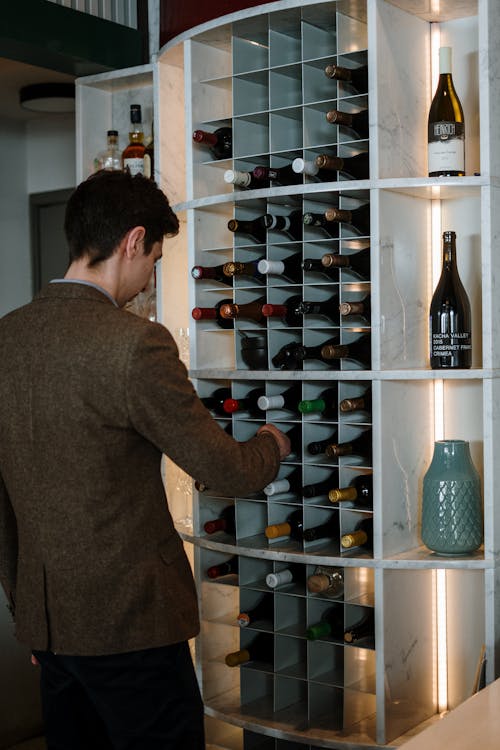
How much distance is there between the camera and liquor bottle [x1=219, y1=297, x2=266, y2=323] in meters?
2.30

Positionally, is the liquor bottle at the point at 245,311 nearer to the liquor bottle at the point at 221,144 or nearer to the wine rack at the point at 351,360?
the wine rack at the point at 351,360

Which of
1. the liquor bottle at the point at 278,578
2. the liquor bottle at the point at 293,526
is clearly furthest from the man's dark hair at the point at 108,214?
the liquor bottle at the point at 278,578

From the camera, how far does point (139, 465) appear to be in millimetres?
1692

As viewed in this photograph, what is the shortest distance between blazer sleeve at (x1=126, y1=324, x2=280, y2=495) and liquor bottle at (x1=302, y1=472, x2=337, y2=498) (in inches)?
20.8

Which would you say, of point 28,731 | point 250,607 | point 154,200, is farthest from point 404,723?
point 28,731

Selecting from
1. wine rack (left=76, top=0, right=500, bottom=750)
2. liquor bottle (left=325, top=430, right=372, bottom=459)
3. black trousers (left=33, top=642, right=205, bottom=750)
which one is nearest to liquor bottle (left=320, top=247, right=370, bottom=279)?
wine rack (left=76, top=0, right=500, bottom=750)

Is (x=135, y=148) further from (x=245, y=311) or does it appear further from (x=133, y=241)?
(x=133, y=241)

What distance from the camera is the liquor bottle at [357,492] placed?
7.20 feet

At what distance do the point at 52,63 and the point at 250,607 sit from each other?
163 cm

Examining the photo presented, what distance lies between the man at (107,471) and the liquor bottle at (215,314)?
1.86 ft

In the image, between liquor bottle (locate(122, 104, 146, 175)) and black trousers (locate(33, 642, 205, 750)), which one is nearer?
black trousers (locate(33, 642, 205, 750))

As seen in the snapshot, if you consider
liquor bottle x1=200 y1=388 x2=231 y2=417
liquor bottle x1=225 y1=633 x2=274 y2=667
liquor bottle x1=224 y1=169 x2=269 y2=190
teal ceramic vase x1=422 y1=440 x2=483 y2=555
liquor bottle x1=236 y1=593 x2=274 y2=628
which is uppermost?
liquor bottle x1=224 y1=169 x2=269 y2=190

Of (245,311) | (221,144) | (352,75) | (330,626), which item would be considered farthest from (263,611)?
(352,75)

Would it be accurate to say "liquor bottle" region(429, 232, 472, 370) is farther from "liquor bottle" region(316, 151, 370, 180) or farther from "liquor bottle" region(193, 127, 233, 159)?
"liquor bottle" region(193, 127, 233, 159)
